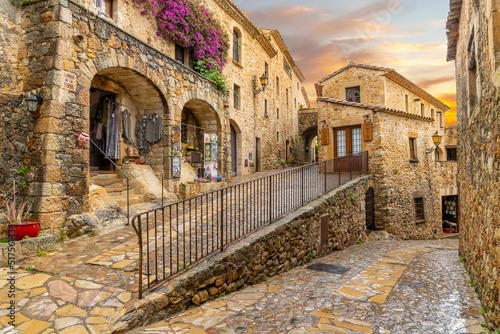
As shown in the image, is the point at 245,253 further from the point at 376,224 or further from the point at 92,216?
the point at 376,224

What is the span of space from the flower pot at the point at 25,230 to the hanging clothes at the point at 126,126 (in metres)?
3.79

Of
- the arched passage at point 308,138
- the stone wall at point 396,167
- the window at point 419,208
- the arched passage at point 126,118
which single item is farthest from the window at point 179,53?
the arched passage at point 308,138

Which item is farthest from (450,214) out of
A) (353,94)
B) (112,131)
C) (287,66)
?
(112,131)

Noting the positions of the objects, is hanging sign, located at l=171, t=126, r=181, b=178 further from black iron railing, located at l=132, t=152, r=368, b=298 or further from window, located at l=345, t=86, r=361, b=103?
window, located at l=345, t=86, r=361, b=103

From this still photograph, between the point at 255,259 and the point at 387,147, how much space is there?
9864 mm

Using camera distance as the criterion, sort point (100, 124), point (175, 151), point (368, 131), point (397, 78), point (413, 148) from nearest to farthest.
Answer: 1. point (100, 124)
2. point (175, 151)
3. point (368, 131)
4. point (413, 148)
5. point (397, 78)

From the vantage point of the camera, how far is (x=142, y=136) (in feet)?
26.7

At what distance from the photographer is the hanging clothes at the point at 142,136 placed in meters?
8.10

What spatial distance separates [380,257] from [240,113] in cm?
947

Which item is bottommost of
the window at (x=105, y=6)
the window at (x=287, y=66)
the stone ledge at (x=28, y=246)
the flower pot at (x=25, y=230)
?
the stone ledge at (x=28, y=246)

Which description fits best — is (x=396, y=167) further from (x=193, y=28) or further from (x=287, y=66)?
(x=287, y=66)

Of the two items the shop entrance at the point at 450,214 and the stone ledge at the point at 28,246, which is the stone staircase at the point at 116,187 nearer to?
the stone ledge at the point at 28,246

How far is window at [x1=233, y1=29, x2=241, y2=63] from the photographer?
47.2 ft

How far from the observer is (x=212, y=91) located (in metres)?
10.2
